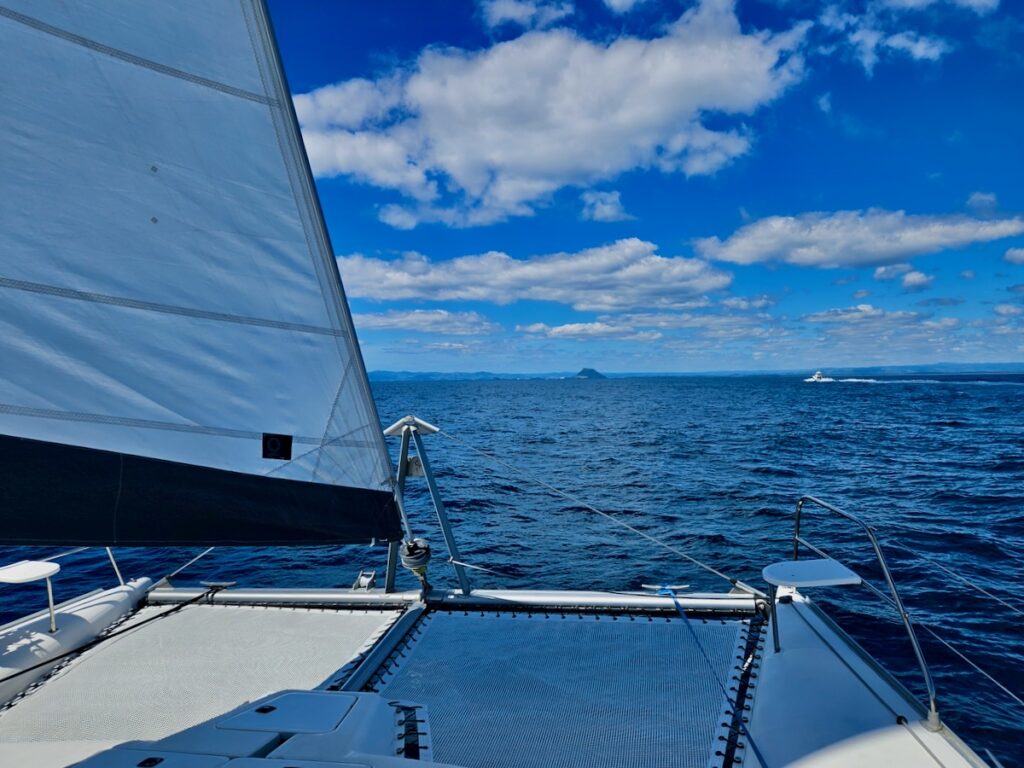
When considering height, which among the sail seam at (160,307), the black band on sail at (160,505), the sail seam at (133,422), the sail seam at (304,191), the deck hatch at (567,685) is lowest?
the deck hatch at (567,685)

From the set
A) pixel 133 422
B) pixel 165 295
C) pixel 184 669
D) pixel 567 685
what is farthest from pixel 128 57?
pixel 567 685

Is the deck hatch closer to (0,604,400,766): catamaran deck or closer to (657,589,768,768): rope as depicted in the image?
(657,589,768,768): rope

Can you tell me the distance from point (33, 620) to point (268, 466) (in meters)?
3.62

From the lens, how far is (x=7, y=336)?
Answer: 2.58 metres

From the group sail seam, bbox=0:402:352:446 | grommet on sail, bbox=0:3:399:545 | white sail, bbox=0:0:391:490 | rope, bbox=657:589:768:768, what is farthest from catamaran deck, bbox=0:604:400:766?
rope, bbox=657:589:768:768

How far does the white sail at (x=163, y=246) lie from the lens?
103 inches

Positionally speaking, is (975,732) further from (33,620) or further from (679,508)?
(679,508)

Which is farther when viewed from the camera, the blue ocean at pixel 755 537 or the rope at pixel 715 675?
the blue ocean at pixel 755 537

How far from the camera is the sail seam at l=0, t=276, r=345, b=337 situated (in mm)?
2619

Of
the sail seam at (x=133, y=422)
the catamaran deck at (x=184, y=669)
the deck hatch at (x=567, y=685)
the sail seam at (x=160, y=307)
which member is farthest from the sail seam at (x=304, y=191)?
the catamaran deck at (x=184, y=669)

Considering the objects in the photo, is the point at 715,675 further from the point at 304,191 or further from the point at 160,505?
the point at 304,191

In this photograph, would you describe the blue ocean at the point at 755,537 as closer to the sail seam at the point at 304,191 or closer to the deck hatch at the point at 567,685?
the deck hatch at the point at 567,685

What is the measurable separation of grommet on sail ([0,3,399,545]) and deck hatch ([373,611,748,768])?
1469 mm

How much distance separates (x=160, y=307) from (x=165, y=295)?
6cm
